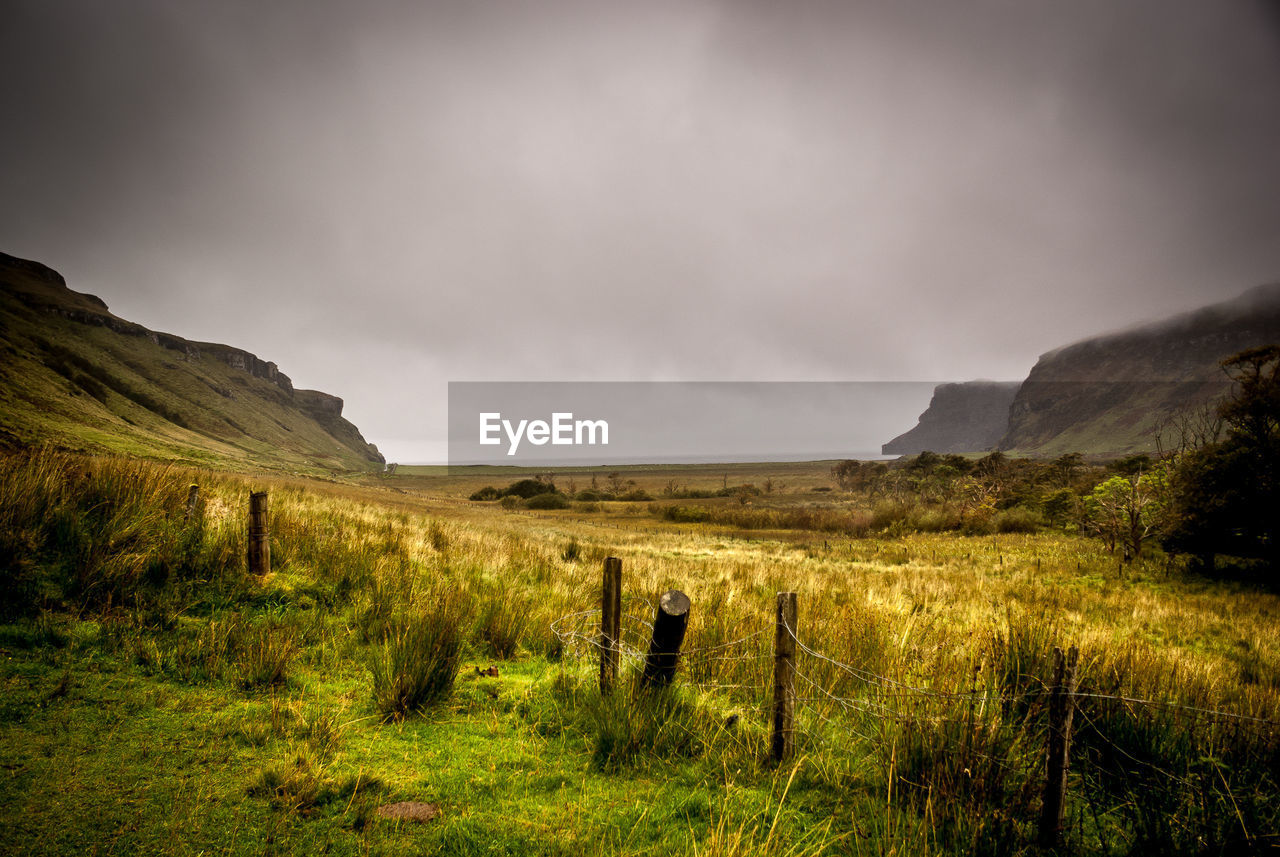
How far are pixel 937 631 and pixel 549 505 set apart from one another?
53504 millimetres

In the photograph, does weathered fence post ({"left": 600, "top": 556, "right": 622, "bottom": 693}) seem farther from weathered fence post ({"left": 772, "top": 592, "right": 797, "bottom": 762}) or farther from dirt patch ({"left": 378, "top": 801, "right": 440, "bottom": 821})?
dirt patch ({"left": 378, "top": 801, "right": 440, "bottom": 821})

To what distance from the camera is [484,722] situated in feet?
16.0

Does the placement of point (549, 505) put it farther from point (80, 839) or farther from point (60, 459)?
point (80, 839)

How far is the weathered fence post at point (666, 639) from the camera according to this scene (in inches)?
179

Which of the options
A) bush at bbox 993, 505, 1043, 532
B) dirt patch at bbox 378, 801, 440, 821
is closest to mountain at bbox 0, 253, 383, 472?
dirt patch at bbox 378, 801, 440, 821

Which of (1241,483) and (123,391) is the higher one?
(123,391)

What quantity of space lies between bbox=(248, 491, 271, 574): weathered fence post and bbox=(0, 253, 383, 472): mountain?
8.35 m

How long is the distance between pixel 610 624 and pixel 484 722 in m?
1.48

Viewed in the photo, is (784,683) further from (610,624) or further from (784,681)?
(610,624)

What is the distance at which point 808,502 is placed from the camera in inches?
2277

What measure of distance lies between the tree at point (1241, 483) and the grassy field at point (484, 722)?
981 cm

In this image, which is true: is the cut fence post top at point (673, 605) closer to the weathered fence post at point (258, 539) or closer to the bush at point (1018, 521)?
the weathered fence post at point (258, 539)

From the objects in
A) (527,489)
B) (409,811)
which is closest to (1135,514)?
(409,811)

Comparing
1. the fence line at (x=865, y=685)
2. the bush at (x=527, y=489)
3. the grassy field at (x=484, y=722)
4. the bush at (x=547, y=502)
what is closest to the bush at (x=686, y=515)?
the bush at (x=547, y=502)
